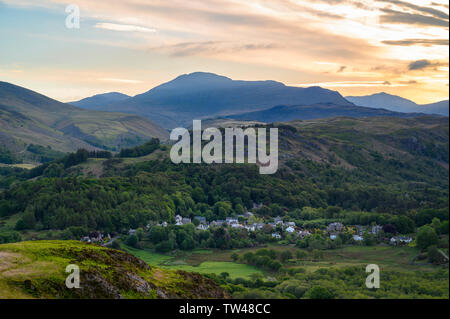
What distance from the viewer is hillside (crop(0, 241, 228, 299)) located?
89.6 feet

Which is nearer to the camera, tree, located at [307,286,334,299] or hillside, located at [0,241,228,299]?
hillside, located at [0,241,228,299]

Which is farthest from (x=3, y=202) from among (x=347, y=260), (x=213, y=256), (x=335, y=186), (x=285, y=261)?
(x=335, y=186)

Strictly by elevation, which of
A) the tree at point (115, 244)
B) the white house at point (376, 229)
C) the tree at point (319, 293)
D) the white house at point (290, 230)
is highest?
the tree at point (319, 293)

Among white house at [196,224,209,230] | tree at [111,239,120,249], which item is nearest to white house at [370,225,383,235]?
white house at [196,224,209,230]

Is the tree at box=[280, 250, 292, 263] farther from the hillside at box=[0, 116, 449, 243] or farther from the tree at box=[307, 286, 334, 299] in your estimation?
the hillside at box=[0, 116, 449, 243]

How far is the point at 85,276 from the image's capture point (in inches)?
1187

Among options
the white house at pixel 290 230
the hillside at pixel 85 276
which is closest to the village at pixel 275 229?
the white house at pixel 290 230

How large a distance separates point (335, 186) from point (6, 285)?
10873 cm

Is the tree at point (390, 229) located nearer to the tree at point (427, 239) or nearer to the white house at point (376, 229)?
the white house at point (376, 229)

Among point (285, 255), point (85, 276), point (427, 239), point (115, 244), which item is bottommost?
point (115, 244)

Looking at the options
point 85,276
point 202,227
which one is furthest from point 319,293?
point 202,227

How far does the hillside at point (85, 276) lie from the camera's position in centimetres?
2731

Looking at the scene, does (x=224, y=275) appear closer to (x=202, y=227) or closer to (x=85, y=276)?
(x=85, y=276)
